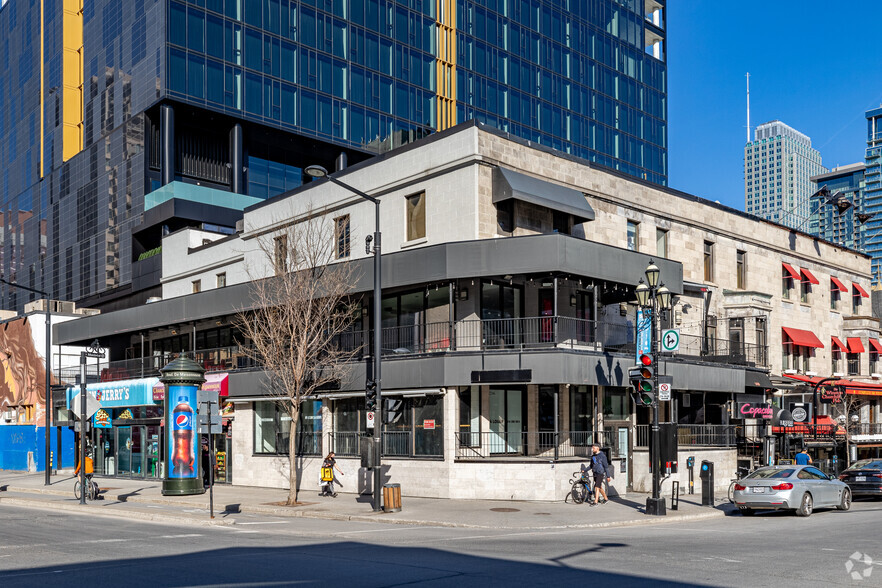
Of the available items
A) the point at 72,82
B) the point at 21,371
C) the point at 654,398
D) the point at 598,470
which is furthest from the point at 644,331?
the point at 72,82

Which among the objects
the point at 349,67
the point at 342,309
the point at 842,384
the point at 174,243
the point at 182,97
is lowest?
Result: the point at 842,384

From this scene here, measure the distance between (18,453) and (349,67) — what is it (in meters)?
37.1

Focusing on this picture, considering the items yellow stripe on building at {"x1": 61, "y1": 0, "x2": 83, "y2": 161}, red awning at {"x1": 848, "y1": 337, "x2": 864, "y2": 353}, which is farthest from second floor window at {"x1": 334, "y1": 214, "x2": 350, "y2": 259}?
yellow stripe on building at {"x1": 61, "y1": 0, "x2": 83, "y2": 161}

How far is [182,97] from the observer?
5922cm

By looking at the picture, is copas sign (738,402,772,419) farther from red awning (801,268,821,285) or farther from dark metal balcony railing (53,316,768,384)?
red awning (801,268,821,285)

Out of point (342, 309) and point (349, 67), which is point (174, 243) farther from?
point (349, 67)

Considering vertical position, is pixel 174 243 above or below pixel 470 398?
above

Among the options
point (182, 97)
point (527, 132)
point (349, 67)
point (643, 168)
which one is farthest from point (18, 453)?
point (643, 168)

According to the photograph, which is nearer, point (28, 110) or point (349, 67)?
point (349, 67)

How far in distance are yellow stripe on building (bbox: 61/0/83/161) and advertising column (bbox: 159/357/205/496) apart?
154 feet

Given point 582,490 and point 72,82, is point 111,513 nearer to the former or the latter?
point 582,490

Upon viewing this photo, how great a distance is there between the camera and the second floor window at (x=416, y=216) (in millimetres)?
30188

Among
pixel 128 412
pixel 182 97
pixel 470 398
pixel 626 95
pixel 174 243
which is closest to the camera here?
pixel 470 398

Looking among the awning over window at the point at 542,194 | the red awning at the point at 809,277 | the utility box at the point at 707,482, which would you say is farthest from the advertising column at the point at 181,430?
the red awning at the point at 809,277
